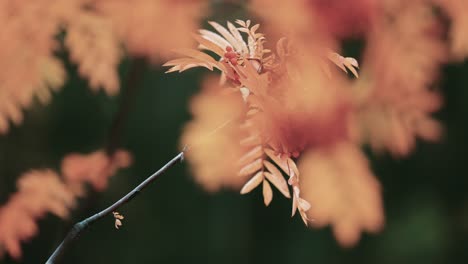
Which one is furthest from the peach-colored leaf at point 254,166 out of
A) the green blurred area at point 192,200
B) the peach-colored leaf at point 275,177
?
the green blurred area at point 192,200

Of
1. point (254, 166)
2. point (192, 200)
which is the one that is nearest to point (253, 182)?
point (254, 166)

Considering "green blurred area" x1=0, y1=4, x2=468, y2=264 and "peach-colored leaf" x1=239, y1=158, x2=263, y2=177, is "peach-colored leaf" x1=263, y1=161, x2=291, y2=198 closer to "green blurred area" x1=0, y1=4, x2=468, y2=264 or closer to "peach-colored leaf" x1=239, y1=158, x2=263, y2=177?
"peach-colored leaf" x1=239, y1=158, x2=263, y2=177

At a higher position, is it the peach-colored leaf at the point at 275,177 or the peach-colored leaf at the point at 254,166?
the peach-colored leaf at the point at 254,166

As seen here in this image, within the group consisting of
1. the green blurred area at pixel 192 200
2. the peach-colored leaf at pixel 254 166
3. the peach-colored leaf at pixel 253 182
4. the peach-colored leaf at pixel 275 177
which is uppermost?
the peach-colored leaf at pixel 254 166

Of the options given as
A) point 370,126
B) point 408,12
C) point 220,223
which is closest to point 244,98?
point 408,12

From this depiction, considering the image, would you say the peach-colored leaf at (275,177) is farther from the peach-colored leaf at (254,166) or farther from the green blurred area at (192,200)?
the green blurred area at (192,200)

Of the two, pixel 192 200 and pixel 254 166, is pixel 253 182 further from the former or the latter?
pixel 192 200

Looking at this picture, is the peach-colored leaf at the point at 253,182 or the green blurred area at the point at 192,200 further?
the green blurred area at the point at 192,200

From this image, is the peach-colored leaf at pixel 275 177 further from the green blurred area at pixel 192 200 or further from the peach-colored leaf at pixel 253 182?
the green blurred area at pixel 192 200
